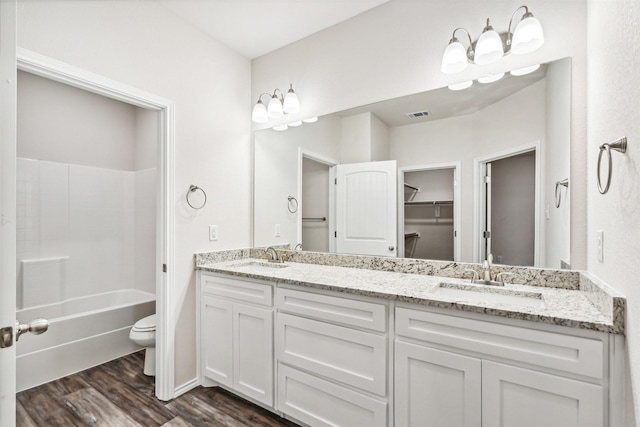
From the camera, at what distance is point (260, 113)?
8.51 ft

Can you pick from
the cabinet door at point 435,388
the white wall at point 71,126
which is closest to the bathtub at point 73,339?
the white wall at point 71,126

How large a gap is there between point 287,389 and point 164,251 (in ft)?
3.97

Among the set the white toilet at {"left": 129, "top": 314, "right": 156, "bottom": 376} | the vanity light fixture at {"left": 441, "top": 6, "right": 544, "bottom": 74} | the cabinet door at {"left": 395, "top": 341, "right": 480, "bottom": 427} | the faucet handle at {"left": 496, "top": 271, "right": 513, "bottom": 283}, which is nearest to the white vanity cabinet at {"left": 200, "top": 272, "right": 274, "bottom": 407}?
the white toilet at {"left": 129, "top": 314, "right": 156, "bottom": 376}

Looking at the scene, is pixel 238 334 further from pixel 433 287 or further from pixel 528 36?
pixel 528 36

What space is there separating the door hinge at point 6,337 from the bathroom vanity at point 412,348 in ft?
3.98

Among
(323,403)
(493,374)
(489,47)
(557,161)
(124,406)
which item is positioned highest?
(489,47)

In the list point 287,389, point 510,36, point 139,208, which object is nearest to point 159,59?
point 139,208

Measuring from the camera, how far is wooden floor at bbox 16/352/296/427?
1.89 meters

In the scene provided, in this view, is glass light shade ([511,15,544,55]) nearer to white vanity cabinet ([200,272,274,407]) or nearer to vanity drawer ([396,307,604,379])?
vanity drawer ([396,307,604,379])

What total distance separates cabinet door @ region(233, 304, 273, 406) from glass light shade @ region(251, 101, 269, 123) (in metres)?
1.50

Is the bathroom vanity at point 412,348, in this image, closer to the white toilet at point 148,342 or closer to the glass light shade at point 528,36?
the white toilet at point 148,342

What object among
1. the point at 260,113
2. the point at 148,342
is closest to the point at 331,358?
the point at 148,342

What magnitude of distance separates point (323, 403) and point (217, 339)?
0.90 metres

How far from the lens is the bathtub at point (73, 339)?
2.28 m
